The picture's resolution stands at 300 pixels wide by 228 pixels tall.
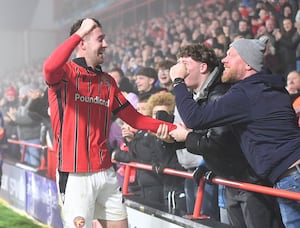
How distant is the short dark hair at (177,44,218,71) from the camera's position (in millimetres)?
3361

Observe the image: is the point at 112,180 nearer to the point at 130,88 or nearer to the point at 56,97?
A: the point at 56,97

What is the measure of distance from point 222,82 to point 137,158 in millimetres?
1798

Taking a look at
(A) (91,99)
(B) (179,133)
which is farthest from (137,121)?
(A) (91,99)

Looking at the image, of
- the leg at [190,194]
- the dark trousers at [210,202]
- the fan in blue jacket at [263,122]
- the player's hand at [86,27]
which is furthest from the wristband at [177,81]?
the leg at [190,194]

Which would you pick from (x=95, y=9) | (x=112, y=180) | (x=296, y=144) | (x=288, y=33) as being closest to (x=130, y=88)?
(x=288, y=33)

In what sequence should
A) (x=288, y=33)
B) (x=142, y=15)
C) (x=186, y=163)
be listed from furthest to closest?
(x=142, y=15), (x=288, y=33), (x=186, y=163)

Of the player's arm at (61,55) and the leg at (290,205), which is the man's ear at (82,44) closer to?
the player's arm at (61,55)

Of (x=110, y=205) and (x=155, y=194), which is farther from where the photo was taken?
(x=155, y=194)

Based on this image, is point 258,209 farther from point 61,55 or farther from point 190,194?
point 61,55

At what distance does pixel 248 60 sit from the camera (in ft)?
9.68

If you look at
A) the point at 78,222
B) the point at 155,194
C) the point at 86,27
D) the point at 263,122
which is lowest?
the point at 155,194

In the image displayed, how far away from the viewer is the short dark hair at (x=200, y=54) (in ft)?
11.0

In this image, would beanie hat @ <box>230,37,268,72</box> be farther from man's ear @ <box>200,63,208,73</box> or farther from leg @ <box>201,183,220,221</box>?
leg @ <box>201,183,220,221</box>

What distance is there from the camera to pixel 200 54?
337 cm
